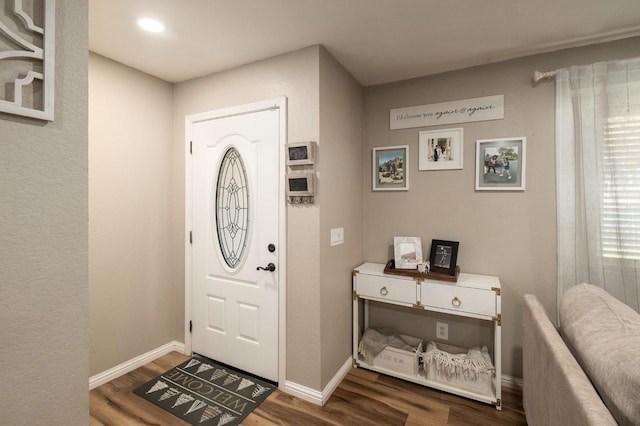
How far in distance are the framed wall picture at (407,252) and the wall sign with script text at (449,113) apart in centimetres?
100

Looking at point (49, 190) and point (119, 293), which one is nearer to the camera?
point (49, 190)

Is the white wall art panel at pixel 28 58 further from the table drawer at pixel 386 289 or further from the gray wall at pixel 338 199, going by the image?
the table drawer at pixel 386 289

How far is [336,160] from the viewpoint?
2246mm

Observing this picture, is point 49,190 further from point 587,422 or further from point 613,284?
point 613,284

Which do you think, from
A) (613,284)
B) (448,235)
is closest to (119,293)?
(448,235)

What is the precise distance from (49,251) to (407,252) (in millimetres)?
2203

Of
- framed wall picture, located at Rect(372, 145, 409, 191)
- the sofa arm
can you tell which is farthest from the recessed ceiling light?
the sofa arm

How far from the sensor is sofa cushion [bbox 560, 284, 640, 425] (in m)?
0.84

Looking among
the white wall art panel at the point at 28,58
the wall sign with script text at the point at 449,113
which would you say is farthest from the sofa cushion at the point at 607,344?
the white wall art panel at the point at 28,58

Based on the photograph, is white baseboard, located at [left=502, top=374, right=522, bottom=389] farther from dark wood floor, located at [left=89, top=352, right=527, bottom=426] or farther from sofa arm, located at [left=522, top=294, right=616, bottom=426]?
sofa arm, located at [left=522, top=294, right=616, bottom=426]

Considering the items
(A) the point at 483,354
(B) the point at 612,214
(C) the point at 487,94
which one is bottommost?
(A) the point at 483,354

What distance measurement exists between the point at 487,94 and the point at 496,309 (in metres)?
1.64

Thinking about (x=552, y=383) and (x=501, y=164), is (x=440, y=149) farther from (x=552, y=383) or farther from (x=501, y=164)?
(x=552, y=383)

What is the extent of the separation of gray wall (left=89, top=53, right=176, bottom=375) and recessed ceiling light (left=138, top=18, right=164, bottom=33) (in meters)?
0.64
